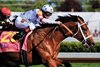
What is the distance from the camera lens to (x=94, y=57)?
12234mm

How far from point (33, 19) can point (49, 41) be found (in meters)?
0.54

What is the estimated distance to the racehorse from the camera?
842cm

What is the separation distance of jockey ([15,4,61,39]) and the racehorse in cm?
14

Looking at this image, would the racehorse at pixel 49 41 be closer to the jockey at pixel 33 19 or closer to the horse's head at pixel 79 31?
the horse's head at pixel 79 31

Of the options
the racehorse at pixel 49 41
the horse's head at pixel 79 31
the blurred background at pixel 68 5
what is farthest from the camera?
the blurred background at pixel 68 5

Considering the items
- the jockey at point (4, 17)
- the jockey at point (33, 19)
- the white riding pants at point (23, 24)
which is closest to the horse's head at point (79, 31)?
the jockey at point (33, 19)

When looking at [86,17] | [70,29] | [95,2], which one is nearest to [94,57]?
[70,29]

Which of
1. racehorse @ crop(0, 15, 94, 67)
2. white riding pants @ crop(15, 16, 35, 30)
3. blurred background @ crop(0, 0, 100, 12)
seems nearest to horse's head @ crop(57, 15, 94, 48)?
racehorse @ crop(0, 15, 94, 67)

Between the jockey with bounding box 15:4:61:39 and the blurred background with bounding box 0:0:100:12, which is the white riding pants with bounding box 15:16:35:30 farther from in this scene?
the blurred background with bounding box 0:0:100:12

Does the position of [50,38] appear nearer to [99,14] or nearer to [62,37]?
[62,37]

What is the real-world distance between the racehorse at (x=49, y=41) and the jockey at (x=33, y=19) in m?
0.14

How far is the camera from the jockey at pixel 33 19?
8.55 metres

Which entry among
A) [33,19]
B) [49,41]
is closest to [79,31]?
[49,41]

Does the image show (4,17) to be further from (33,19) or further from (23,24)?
(33,19)
